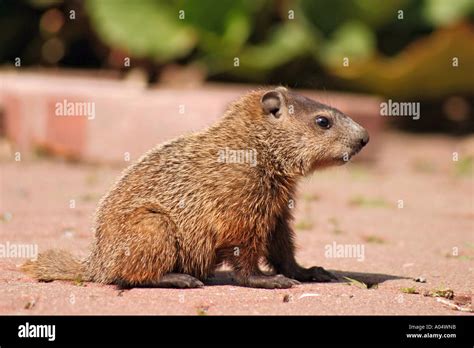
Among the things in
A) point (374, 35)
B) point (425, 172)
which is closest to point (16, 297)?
point (425, 172)

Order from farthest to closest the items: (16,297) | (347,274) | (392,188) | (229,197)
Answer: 1. (392,188)
2. (347,274)
3. (229,197)
4. (16,297)

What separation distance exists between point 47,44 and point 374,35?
5.68 metres

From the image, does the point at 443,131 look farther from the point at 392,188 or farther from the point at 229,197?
the point at 229,197

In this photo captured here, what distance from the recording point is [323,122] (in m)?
6.46

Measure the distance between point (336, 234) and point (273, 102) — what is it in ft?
6.78

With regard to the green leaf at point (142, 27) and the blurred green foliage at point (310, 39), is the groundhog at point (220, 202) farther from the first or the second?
the green leaf at point (142, 27)

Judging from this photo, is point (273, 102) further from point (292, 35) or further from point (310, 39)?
point (292, 35)

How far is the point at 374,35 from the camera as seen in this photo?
1422 centimetres
